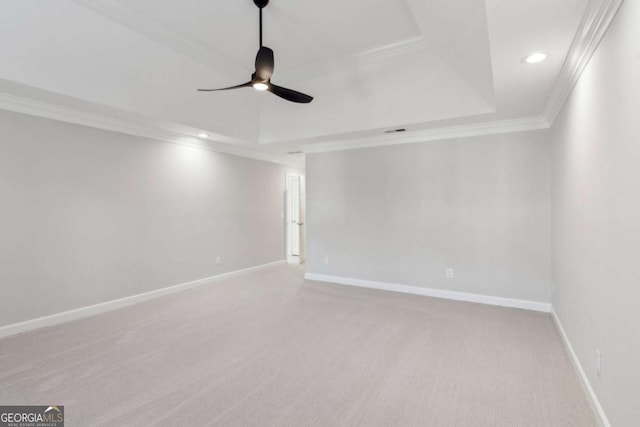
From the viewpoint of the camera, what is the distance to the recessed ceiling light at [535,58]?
7.16 ft

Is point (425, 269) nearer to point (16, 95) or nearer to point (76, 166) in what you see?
point (76, 166)

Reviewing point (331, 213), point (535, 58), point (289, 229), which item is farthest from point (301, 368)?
point (289, 229)

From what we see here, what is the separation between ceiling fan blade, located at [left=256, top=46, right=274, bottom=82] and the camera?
242 cm

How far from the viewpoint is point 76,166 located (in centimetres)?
356

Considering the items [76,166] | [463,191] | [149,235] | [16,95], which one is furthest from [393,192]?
[16,95]

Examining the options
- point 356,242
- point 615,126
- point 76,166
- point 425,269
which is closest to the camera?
point 615,126

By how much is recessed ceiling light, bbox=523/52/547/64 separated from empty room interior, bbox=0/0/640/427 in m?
0.03

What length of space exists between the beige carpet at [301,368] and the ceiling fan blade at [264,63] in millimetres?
2442

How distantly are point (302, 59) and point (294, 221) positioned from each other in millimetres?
3954

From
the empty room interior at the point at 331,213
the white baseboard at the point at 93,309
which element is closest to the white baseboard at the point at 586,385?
the empty room interior at the point at 331,213

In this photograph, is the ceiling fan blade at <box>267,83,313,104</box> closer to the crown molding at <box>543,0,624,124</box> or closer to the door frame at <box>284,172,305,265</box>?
the crown molding at <box>543,0,624,124</box>

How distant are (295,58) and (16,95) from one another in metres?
2.89

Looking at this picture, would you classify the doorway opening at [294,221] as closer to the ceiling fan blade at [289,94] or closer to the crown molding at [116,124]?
the crown molding at [116,124]

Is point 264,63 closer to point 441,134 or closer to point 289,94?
point 289,94
